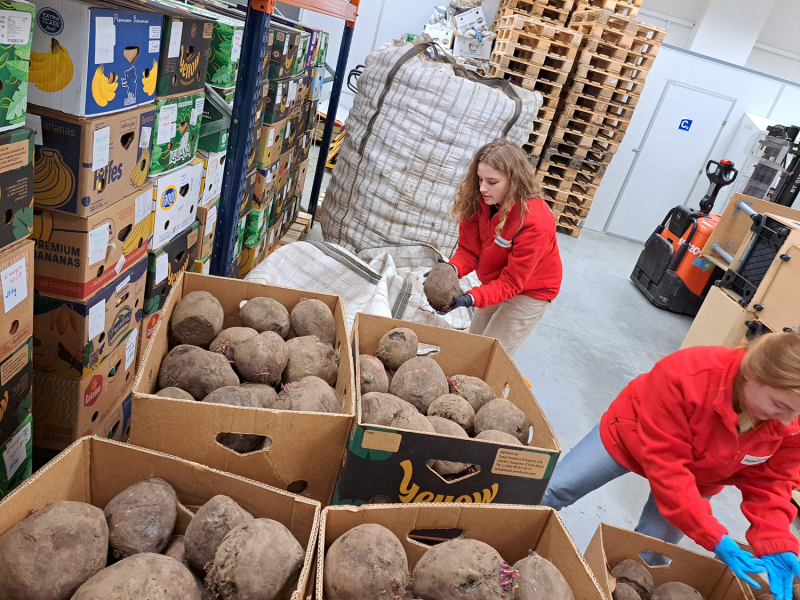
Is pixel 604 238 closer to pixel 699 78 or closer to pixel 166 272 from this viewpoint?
pixel 699 78

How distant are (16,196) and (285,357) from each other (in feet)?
2.81

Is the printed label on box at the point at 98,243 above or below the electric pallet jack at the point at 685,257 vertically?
above

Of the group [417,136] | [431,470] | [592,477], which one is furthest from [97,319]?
[417,136]

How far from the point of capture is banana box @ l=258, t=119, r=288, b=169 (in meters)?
3.41

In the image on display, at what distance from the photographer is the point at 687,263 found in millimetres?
6000

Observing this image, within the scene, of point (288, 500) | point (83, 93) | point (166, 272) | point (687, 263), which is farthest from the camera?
point (687, 263)

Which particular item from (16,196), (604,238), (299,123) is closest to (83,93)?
(16,196)

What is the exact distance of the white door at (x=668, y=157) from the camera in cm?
812

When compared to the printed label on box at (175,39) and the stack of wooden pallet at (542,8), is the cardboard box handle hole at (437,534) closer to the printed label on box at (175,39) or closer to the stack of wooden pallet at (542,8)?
the printed label on box at (175,39)

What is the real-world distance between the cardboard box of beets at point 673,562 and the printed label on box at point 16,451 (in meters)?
1.68

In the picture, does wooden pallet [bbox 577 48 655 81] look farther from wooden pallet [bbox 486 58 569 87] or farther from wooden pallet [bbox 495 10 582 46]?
wooden pallet [bbox 486 58 569 87]

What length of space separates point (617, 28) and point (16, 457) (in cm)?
707

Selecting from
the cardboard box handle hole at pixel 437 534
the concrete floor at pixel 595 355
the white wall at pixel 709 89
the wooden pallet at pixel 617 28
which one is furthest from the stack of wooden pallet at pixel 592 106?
the cardboard box handle hole at pixel 437 534

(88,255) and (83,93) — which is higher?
(83,93)
